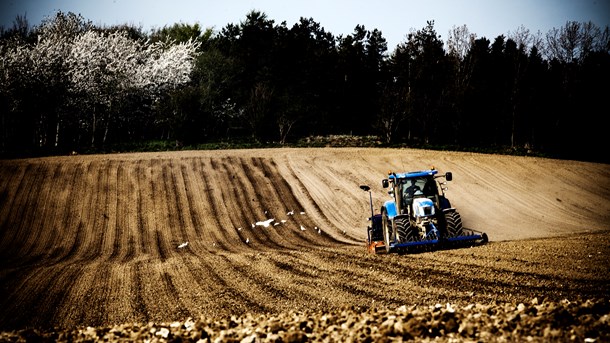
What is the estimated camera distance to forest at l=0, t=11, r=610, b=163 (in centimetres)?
3406

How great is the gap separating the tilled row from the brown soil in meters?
0.15

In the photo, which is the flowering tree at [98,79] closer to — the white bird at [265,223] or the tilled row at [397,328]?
the white bird at [265,223]

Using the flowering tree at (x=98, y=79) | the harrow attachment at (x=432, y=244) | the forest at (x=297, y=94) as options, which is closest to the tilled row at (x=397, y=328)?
the harrow attachment at (x=432, y=244)

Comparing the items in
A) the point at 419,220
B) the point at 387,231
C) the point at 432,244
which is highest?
the point at 419,220

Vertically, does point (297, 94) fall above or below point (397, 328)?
above

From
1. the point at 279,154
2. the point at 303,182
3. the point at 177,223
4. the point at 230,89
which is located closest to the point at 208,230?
the point at 177,223

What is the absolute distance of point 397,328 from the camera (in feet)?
19.9

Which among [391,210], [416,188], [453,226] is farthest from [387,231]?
[453,226]

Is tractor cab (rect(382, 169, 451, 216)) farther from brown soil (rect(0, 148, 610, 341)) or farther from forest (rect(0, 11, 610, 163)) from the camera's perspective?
forest (rect(0, 11, 610, 163))

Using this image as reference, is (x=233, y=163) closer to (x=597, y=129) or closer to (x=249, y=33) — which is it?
(x=597, y=129)

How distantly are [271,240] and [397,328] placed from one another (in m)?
12.2

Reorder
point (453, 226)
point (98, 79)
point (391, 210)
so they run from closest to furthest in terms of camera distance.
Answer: point (453, 226)
point (391, 210)
point (98, 79)

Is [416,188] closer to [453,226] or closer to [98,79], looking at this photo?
[453,226]

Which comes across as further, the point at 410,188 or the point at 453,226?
the point at 410,188
